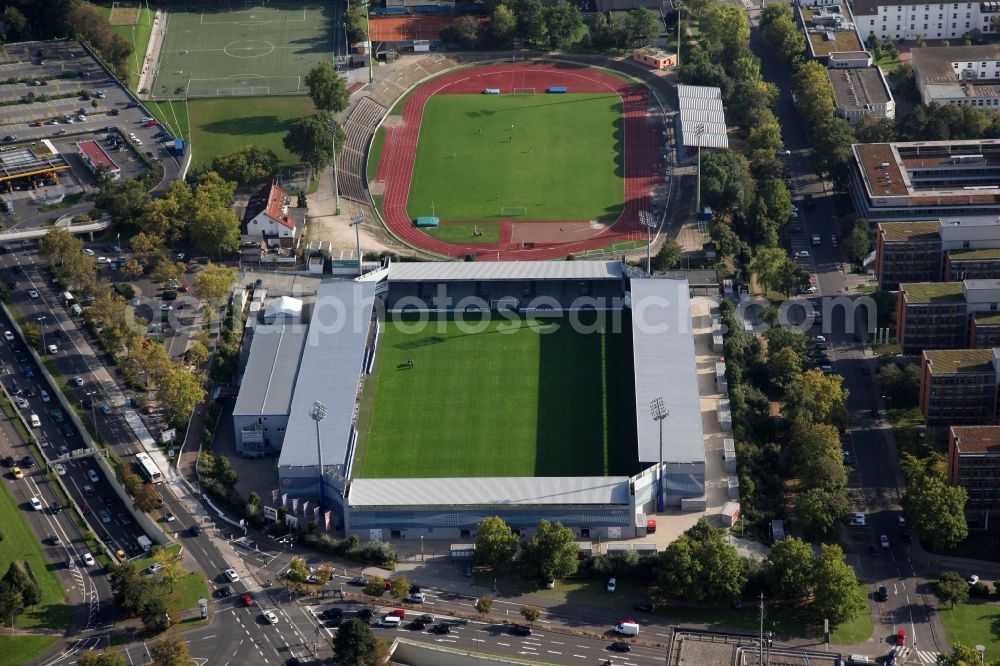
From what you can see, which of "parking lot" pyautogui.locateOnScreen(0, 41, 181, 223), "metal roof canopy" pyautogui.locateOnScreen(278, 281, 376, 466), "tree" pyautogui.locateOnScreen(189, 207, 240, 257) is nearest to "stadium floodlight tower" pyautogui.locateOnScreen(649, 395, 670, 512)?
"metal roof canopy" pyautogui.locateOnScreen(278, 281, 376, 466)

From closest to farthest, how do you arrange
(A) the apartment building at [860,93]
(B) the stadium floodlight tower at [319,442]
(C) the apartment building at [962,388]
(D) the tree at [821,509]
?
(D) the tree at [821,509] → (B) the stadium floodlight tower at [319,442] → (C) the apartment building at [962,388] → (A) the apartment building at [860,93]

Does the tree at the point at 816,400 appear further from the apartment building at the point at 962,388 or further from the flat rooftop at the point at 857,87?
the flat rooftop at the point at 857,87

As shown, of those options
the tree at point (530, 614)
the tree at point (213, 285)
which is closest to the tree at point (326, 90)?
the tree at point (213, 285)

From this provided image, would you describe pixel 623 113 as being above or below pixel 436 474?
above

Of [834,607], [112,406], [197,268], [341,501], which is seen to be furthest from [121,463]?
[834,607]

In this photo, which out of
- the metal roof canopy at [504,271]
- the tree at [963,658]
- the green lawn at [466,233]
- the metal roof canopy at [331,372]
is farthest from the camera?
the green lawn at [466,233]

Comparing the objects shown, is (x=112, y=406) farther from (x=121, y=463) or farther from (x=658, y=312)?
(x=658, y=312)

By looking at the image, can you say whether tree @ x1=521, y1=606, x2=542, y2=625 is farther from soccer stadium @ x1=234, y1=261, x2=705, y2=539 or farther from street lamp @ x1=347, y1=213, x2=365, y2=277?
street lamp @ x1=347, y1=213, x2=365, y2=277
